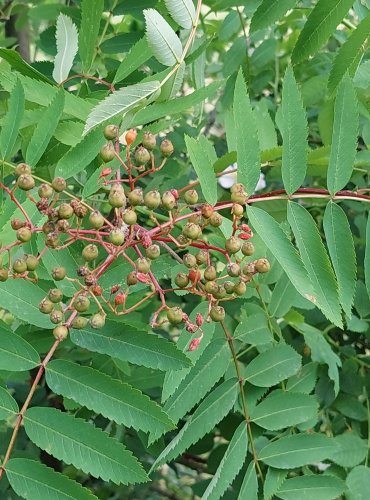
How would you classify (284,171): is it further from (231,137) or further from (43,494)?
(43,494)

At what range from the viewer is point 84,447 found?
2.66 ft

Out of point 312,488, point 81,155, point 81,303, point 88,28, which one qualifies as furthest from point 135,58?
point 312,488

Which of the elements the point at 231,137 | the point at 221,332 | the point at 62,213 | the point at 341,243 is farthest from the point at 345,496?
the point at 62,213

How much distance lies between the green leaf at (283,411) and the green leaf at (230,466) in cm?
3

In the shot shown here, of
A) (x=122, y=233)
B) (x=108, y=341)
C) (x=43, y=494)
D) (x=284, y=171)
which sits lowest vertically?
(x=43, y=494)

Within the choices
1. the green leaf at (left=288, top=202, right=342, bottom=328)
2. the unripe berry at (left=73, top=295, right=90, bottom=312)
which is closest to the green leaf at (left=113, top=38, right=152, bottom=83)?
the green leaf at (left=288, top=202, right=342, bottom=328)

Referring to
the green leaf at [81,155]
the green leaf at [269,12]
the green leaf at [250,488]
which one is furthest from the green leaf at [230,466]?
the green leaf at [269,12]

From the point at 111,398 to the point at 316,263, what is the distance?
268mm

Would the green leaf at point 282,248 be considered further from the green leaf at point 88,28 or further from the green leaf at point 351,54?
the green leaf at point 88,28

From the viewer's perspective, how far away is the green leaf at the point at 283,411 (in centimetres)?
106

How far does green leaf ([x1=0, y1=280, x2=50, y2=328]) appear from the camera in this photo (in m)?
0.88

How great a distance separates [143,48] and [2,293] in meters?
0.37

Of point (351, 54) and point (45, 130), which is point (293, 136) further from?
point (45, 130)

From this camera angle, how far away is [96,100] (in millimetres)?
987
